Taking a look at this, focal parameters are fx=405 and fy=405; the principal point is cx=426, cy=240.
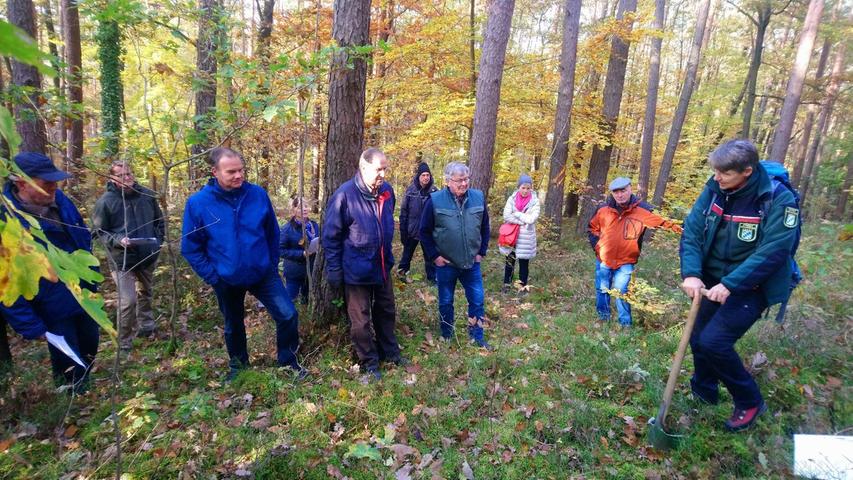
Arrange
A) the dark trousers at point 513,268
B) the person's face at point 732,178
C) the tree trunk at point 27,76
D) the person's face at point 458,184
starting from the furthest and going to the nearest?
the dark trousers at point 513,268 → the tree trunk at point 27,76 → the person's face at point 458,184 → the person's face at point 732,178

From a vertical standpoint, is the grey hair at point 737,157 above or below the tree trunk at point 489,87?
below

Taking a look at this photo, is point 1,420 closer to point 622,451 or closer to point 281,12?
point 622,451

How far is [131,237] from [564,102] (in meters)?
9.70

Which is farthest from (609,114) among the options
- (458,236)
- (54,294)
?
(54,294)

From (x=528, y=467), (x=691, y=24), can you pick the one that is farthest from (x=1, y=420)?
(x=691, y=24)

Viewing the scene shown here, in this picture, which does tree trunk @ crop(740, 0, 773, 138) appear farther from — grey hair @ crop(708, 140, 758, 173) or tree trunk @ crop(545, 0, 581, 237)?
grey hair @ crop(708, 140, 758, 173)

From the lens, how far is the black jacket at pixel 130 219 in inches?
179

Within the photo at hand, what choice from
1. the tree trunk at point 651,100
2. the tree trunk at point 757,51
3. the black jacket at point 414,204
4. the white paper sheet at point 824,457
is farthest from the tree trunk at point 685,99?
the white paper sheet at point 824,457

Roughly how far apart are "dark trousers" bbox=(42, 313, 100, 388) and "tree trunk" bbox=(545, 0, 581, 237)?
9.84 metres

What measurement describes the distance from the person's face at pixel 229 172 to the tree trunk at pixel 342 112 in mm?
1067

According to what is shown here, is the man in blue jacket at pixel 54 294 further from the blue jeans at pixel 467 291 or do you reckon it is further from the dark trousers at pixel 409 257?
the dark trousers at pixel 409 257

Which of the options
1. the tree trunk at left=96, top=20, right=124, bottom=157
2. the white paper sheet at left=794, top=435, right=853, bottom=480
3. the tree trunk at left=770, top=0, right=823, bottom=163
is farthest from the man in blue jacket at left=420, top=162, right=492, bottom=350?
the tree trunk at left=770, top=0, right=823, bottom=163

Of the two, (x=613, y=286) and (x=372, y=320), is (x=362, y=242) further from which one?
(x=613, y=286)

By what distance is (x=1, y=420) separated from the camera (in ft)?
11.1
